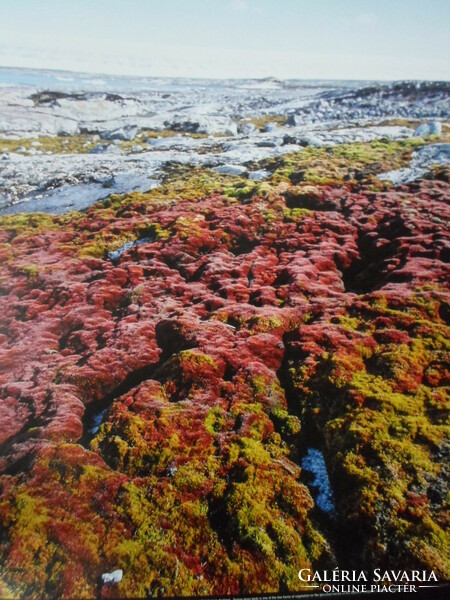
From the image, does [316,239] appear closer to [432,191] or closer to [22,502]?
[432,191]

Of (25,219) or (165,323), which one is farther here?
(25,219)

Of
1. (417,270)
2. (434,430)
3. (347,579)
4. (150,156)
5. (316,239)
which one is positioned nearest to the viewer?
(347,579)

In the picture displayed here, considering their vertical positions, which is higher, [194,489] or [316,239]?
[316,239]

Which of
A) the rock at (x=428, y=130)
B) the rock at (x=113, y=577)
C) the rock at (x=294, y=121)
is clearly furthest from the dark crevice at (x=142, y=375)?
the rock at (x=294, y=121)

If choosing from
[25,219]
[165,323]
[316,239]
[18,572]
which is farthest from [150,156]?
[18,572]

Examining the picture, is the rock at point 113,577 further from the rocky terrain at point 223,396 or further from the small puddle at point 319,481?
the small puddle at point 319,481

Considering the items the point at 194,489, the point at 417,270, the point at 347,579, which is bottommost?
the point at 347,579
